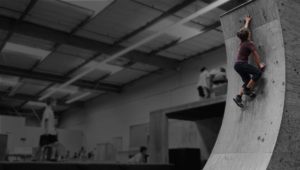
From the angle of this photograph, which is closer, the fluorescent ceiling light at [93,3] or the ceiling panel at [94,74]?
the fluorescent ceiling light at [93,3]

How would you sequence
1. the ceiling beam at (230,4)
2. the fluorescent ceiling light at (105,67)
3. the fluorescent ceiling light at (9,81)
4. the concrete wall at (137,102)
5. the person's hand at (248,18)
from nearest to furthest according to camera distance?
the person's hand at (248,18), the ceiling beam at (230,4), the concrete wall at (137,102), the fluorescent ceiling light at (105,67), the fluorescent ceiling light at (9,81)

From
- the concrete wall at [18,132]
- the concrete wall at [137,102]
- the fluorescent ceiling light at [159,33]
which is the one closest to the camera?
the fluorescent ceiling light at [159,33]

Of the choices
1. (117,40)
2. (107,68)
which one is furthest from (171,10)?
(107,68)

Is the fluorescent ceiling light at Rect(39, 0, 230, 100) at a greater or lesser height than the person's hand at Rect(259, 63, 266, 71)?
greater

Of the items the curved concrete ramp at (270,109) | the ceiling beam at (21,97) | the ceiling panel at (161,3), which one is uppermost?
the ceiling panel at (161,3)

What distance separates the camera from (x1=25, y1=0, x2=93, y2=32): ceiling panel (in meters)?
6.92

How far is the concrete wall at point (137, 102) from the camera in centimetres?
936

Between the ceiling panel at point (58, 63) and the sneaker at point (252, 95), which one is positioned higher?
the ceiling panel at point (58, 63)

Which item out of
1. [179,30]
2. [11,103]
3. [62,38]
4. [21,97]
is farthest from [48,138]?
[11,103]

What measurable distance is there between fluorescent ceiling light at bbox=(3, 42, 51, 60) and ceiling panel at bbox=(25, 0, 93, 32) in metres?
1.53

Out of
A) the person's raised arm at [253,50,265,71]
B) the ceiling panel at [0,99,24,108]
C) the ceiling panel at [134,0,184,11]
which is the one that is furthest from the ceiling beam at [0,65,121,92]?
the person's raised arm at [253,50,265,71]

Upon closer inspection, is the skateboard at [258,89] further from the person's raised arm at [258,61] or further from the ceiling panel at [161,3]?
the ceiling panel at [161,3]

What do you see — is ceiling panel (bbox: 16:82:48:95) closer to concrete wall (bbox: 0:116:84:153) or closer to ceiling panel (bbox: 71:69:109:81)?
concrete wall (bbox: 0:116:84:153)

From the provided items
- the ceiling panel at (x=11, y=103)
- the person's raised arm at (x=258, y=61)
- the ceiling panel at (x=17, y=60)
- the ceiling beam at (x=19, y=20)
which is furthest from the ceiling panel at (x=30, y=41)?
the ceiling panel at (x=11, y=103)
